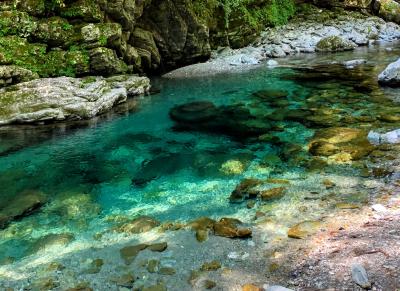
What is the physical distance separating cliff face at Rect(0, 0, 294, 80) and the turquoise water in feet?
10.0

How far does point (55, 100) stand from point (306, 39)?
58.8 feet

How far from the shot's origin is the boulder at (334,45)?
79.6 feet

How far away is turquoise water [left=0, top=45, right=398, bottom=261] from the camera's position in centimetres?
708

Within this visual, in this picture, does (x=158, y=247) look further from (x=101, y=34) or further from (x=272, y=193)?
(x=101, y=34)

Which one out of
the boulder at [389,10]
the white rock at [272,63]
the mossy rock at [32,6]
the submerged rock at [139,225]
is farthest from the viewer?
the boulder at [389,10]

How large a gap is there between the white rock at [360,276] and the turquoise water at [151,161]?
224 centimetres

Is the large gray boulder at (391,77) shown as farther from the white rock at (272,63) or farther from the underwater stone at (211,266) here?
the underwater stone at (211,266)

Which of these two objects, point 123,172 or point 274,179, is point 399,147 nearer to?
point 274,179

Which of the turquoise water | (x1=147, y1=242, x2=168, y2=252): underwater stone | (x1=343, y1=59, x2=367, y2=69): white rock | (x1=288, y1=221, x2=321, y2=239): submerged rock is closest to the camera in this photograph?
(x1=288, y1=221, x2=321, y2=239): submerged rock

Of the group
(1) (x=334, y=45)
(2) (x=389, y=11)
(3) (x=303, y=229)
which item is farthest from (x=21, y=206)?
(2) (x=389, y=11)

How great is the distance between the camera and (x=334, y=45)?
24.3 m

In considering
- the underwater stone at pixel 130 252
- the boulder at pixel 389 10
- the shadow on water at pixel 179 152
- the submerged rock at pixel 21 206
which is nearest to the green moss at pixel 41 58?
the shadow on water at pixel 179 152

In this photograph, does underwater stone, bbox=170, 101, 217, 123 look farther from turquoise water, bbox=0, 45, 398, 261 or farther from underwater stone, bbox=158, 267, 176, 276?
underwater stone, bbox=158, 267, 176, 276

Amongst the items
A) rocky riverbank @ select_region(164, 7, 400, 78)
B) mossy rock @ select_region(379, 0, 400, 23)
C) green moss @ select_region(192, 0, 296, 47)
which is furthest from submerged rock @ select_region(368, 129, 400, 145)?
mossy rock @ select_region(379, 0, 400, 23)
